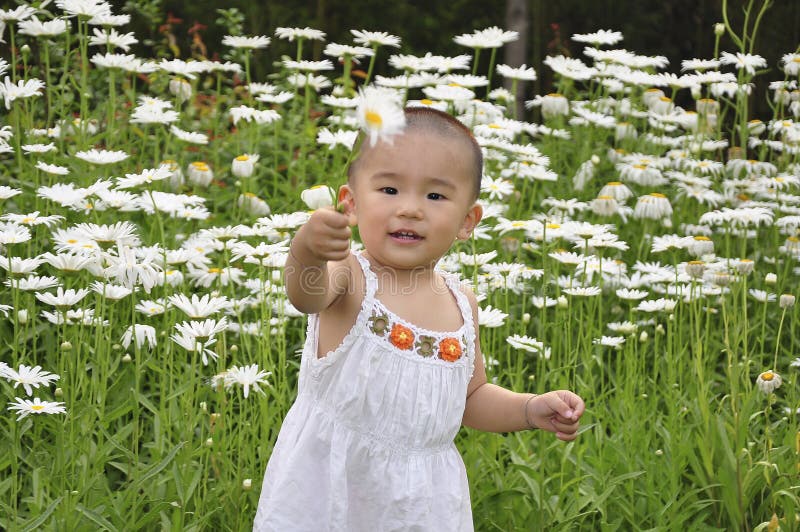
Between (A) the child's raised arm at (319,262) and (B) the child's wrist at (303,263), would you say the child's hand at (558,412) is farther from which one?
(B) the child's wrist at (303,263)

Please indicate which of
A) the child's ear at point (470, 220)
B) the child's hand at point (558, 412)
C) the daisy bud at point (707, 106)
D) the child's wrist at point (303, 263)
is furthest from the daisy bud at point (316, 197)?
the daisy bud at point (707, 106)

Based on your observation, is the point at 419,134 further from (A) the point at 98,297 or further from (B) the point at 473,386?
(A) the point at 98,297

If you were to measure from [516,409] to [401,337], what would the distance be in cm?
32

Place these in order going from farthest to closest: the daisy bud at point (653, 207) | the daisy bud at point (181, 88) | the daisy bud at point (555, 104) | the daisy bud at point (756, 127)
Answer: the daisy bud at point (555, 104) < the daisy bud at point (756, 127) < the daisy bud at point (181, 88) < the daisy bud at point (653, 207)

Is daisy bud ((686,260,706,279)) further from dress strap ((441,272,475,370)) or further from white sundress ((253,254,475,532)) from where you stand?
white sundress ((253,254,475,532))

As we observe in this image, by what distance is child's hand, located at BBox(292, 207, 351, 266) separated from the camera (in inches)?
68.6

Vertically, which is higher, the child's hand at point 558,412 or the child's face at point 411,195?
the child's face at point 411,195

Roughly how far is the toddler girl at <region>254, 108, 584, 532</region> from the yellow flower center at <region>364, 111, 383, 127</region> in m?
0.38

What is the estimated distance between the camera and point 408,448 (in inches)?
81.5

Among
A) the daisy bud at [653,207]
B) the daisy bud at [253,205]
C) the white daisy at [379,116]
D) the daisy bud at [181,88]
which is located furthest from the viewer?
the daisy bud at [181,88]

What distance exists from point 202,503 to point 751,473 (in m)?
1.33

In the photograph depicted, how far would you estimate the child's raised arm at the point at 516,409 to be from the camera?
214cm

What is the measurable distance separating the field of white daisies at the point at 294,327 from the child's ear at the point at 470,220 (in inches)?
10.9

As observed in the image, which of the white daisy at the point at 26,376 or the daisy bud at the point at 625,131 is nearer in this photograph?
the white daisy at the point at 26,376
